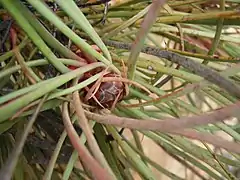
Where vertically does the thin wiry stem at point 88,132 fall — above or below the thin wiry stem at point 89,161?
above

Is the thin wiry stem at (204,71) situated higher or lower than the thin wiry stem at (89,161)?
higher

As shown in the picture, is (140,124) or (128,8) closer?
(140,124)

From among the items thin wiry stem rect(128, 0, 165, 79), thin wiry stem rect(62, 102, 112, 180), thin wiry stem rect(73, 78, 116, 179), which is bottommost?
thin wiry stem rect(62, 102, 112, 180)

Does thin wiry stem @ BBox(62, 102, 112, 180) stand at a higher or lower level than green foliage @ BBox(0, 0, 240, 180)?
lower

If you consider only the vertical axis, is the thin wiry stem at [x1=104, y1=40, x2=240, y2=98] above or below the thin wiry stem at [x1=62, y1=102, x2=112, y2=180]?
above

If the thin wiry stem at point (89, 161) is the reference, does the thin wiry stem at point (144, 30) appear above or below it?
above

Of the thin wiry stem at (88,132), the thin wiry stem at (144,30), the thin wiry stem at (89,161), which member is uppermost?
the thin wiry stem at (144,30)

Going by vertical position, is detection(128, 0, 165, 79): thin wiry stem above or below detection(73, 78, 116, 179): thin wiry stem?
above

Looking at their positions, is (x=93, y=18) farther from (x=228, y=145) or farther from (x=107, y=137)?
(x=228, y=145)

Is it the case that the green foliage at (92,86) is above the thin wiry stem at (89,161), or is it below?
above

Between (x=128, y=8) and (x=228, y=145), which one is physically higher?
(x=128, y=8)

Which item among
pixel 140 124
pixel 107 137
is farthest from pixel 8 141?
pixel 140 124
